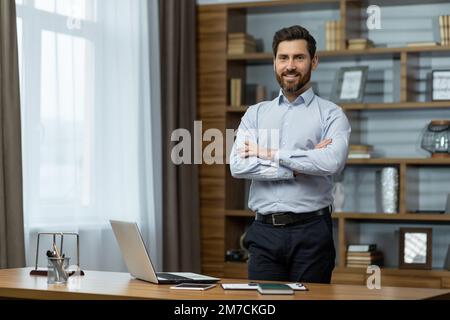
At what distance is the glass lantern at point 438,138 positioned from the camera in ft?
17.8

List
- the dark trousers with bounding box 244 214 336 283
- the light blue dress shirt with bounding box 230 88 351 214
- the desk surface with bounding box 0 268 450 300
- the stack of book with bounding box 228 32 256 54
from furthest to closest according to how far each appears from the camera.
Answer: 1. the stack of book with bounding box 228 32 256 54
2. the light blue dress shirt with bounding box 230 88 351 214
3. the dark trousers with bounding box 244 214 336 283
4. the desk surface with bounding box 0 268 450 300

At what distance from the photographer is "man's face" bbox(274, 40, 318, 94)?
3645mm

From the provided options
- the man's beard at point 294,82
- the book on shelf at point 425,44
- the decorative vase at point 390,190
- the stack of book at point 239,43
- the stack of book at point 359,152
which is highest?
the stack of book at point 239,43

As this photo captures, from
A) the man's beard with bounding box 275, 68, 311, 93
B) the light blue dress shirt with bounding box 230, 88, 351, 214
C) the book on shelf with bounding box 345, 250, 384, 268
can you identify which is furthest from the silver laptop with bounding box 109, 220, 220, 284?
the book on shelf with bounding box 345, 250, 384, 268

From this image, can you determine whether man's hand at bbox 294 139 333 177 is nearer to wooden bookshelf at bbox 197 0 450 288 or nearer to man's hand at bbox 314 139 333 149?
man's hand at bbox 314 139 333 149

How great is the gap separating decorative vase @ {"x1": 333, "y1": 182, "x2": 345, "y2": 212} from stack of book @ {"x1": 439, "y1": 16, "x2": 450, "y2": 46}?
1.15 metres

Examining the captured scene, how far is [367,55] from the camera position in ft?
18.7

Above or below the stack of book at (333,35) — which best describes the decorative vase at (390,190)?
below

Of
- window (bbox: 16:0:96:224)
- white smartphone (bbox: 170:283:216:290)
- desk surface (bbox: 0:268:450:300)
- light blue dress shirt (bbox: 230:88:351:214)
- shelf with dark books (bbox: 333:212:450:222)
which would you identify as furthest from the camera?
shelf with dark books (bbox: 333:212:450:222)

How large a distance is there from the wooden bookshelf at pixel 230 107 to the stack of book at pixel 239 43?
0.13 ft

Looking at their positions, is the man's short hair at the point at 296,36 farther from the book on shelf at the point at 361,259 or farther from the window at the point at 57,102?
the book on shelf at the point at 361,259

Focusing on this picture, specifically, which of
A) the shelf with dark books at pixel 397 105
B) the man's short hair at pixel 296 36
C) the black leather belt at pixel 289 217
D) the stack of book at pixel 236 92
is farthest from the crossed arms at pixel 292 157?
the stack of book at pixel 236 92

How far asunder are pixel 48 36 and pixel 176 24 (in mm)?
1295
